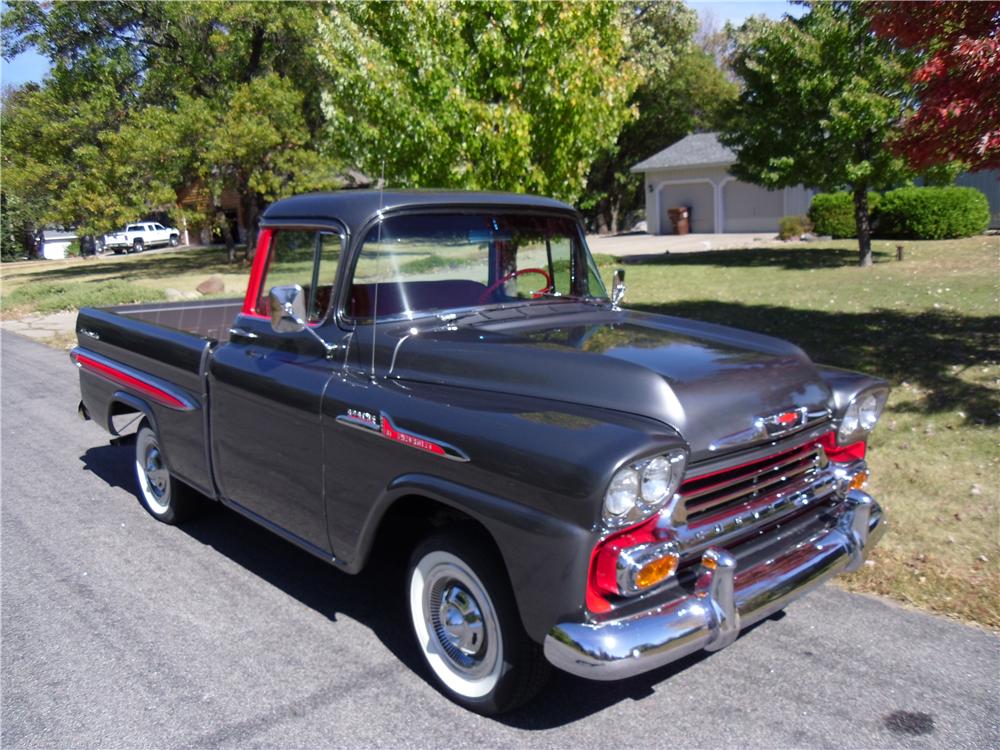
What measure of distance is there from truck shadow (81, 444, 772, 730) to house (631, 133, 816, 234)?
29.1m

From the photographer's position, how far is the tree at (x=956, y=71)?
22.1ft

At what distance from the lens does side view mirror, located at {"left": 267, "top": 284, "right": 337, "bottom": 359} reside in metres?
3.85

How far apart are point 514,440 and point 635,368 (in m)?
0.61

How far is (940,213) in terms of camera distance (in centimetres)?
2300

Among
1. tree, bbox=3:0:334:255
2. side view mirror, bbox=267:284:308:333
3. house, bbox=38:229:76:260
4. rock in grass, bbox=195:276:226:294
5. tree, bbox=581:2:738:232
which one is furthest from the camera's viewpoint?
house, bbox=38:229:76:260

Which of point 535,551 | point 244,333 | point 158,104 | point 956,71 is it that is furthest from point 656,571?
point 158,104

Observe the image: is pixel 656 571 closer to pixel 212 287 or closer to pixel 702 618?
pixel 702 618

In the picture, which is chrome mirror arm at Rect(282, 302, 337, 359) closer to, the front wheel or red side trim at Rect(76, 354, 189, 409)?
the front wheel

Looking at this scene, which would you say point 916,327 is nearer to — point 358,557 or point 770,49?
point 358,557

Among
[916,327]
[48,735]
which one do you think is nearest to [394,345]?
[48,735]

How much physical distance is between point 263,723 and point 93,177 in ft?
83.3

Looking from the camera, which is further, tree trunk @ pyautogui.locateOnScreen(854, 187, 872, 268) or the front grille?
tree trunk @ pyautogui.locateOnScreen(854, 187, 872, 268)

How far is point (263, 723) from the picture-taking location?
10.9 ft

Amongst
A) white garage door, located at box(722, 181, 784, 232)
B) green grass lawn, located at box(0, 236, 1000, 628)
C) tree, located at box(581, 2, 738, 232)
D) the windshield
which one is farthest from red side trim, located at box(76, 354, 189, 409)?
white garage door, located at box(722, 181, 784, 232)
